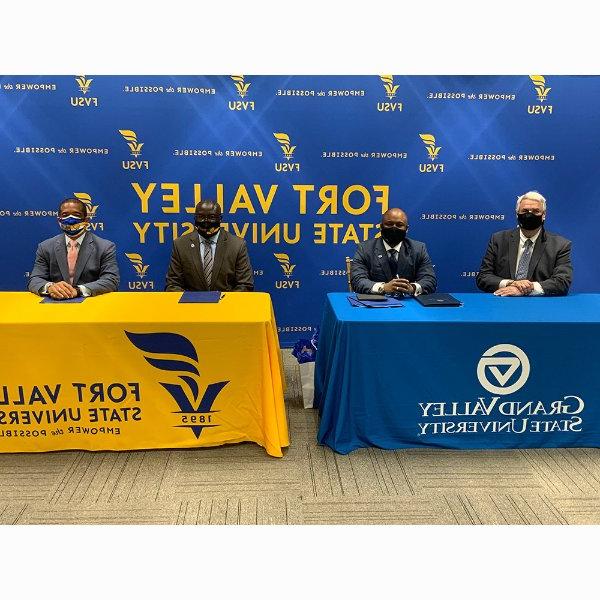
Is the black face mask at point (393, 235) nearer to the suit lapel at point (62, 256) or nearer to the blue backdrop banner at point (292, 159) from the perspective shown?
the blue backdrop banner at point (292, 159)

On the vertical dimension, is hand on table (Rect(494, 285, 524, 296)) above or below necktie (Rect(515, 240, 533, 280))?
below

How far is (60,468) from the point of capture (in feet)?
9.25

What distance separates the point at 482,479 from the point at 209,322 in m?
1.58

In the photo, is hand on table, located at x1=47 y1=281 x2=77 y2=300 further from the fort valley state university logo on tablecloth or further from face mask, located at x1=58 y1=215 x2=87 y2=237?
the fort valley state university logo on tablecloth

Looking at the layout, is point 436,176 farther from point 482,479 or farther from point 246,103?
point 482,479

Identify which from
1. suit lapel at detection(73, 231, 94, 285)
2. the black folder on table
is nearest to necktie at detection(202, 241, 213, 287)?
suit lapel at detection(73, 231, 94, 285)

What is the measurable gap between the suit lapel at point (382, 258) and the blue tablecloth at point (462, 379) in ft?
2.60

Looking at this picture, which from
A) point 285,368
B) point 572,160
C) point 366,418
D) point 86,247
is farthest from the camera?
point 572,160

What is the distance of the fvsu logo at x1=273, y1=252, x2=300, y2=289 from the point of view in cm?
483

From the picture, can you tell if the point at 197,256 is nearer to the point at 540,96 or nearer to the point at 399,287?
the point at 399,287

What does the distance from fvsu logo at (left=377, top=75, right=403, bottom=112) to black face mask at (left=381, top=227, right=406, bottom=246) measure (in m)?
1.40

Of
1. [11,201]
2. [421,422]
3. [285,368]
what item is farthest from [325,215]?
[11,201]

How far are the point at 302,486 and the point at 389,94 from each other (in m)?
3.30

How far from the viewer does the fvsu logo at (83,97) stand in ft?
14.6
